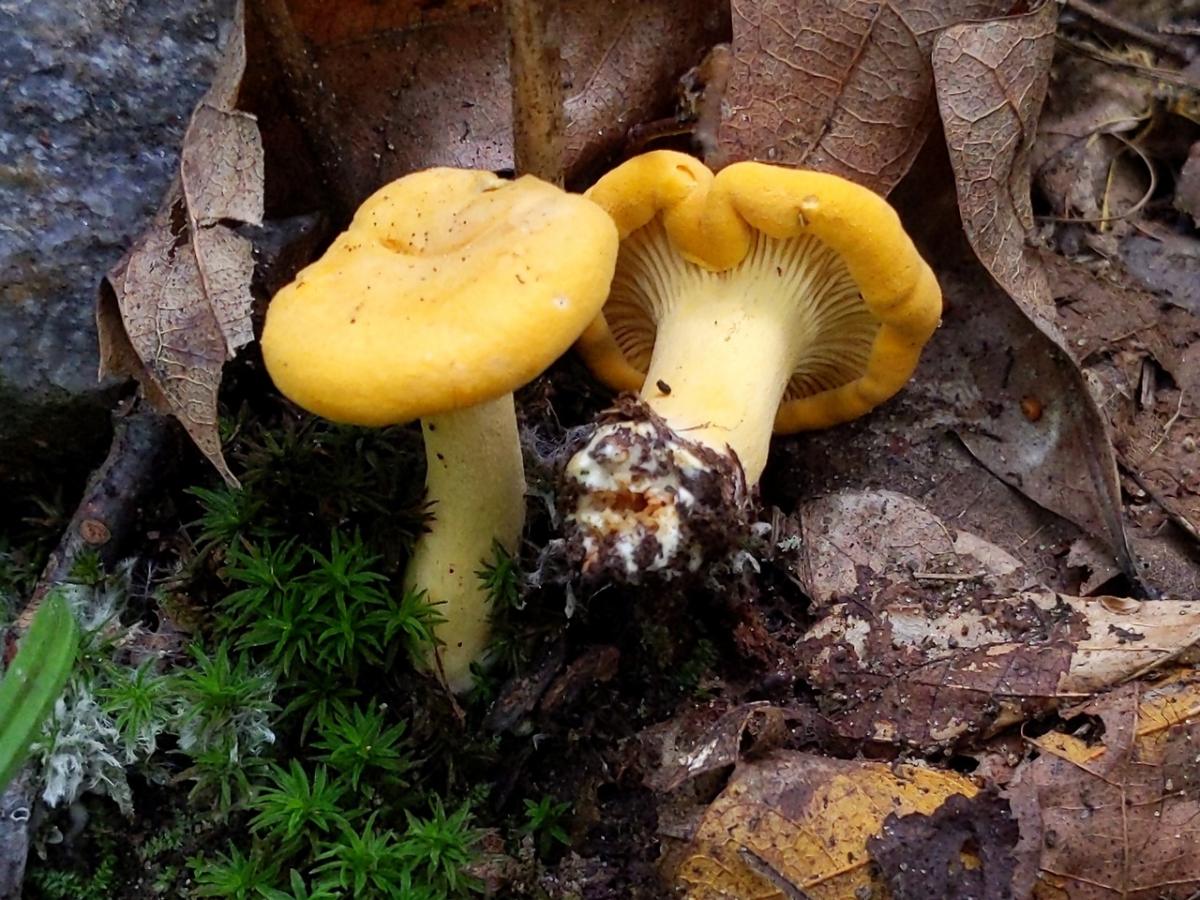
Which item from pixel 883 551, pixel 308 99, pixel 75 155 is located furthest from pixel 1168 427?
pixel 75 155

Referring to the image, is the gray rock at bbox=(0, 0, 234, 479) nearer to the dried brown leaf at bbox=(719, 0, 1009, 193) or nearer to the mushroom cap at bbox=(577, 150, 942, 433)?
the mushroom cap at bbox=(577, 150, 942, 433)

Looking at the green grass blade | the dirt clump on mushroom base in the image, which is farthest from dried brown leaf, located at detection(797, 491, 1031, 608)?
the green grass blade

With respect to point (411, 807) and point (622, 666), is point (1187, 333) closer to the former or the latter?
point (622, 666)

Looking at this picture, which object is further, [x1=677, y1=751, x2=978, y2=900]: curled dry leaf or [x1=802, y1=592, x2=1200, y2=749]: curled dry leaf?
[x1=802, y1=592, x2=1200, y2=749]: curled dry leaf

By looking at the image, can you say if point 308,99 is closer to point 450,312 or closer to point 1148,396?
point 450,312

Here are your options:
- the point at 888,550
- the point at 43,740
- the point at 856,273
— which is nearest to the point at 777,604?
the point at 888,550
